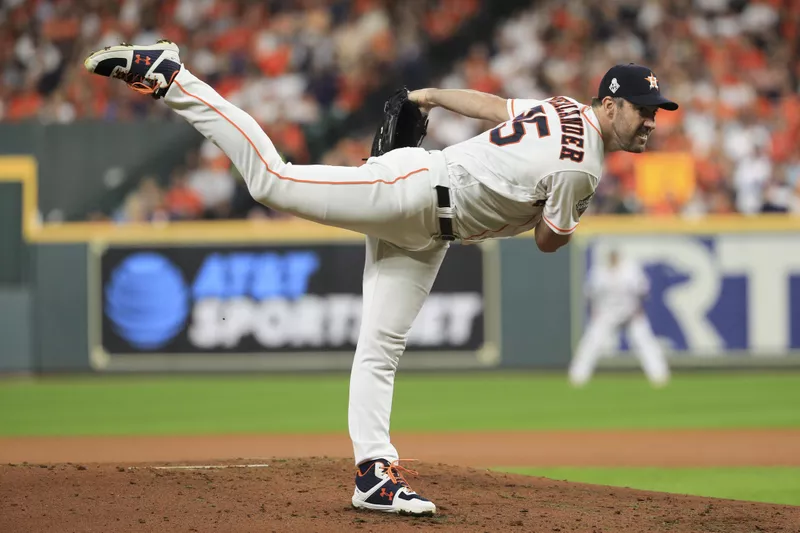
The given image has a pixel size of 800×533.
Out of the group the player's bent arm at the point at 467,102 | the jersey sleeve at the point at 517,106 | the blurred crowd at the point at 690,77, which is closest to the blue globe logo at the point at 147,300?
the blurred crowd at the point at 690,77

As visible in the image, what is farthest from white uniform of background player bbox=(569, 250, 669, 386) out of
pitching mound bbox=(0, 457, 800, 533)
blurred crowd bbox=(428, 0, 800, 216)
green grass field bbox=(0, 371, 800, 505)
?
pitching mound bbox=(0, 457, 800, 533)

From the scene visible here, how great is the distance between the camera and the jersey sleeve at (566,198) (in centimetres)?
468

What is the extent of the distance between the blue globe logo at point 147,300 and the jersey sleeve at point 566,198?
10849mm

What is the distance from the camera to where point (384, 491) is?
4.96 meters

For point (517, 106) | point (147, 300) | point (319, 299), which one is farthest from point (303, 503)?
point (147, 300)

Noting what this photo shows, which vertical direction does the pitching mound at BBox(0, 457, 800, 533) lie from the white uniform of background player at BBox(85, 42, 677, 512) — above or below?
below

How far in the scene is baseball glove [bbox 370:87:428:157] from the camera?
16.8ft

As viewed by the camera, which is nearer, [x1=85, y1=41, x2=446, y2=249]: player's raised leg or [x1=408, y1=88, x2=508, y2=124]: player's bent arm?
[x1=85, y1=41, x2=446, y2=249]: player's raised leg

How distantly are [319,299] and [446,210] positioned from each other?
10.4 m

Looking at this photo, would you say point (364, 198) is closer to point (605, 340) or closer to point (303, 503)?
point (303, 503)

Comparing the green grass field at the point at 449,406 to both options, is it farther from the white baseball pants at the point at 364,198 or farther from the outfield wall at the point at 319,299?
the white baseball pants at the point at 364,198

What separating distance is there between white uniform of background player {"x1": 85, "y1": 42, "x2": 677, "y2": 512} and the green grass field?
290cm

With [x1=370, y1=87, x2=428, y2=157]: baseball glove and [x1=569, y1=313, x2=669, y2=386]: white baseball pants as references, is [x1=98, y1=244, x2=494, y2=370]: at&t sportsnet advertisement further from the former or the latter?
[x1=370, y1=87, x2=428, y2=157]: baseball glove

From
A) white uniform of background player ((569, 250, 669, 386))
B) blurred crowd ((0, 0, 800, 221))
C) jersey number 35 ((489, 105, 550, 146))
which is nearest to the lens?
jersey number 35 ((489, 105, 550, 146))
